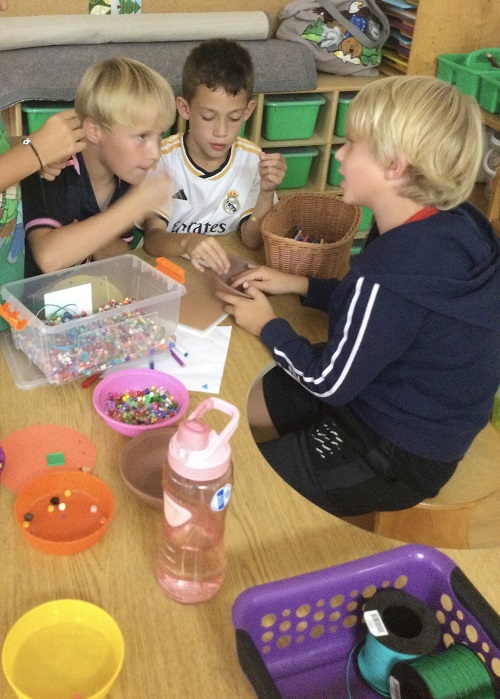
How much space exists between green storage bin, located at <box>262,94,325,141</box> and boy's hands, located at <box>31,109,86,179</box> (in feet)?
5.88

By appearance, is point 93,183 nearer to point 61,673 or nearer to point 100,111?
point 100,111

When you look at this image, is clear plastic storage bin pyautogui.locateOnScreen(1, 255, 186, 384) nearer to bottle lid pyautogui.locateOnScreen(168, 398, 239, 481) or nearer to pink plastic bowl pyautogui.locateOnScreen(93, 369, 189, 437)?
pink plastic bowl pyautogui.locateOnScreen(93, 369, 189, 437)

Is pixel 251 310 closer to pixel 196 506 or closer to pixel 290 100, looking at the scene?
pixel 196 506

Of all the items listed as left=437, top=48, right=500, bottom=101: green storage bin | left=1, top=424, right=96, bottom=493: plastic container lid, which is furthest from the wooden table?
left=437, top=48, right=500, bottom=101: green storage bin

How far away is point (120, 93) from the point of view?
56.2 inches

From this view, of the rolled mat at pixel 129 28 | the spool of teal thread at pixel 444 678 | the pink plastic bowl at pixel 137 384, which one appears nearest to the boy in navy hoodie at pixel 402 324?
the pink plastic bowl at pixel 137 384

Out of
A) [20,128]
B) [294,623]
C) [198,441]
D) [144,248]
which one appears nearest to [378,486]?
[294,623]

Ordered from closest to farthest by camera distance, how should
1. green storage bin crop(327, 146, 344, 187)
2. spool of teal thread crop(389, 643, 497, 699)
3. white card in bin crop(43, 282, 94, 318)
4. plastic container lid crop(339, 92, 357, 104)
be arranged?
spool of teal thread crop(389, 643, 497, 699) < white card in bin crop(43, 282, 94, 318) < plastic container lid crop(339, 92, 357, 104) < green storage bin crop(327, 146, 344, 187)

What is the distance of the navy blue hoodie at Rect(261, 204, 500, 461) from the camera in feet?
3.67

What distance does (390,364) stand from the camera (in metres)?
1.24

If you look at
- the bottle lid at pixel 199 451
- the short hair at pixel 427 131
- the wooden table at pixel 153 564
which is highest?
the short hair at pixel 427 131

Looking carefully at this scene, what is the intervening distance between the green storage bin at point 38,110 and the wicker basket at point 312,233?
125cm

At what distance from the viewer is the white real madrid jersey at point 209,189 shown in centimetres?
189

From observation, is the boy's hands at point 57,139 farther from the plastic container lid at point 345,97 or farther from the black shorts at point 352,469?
the plastic container lid at point 345,97
